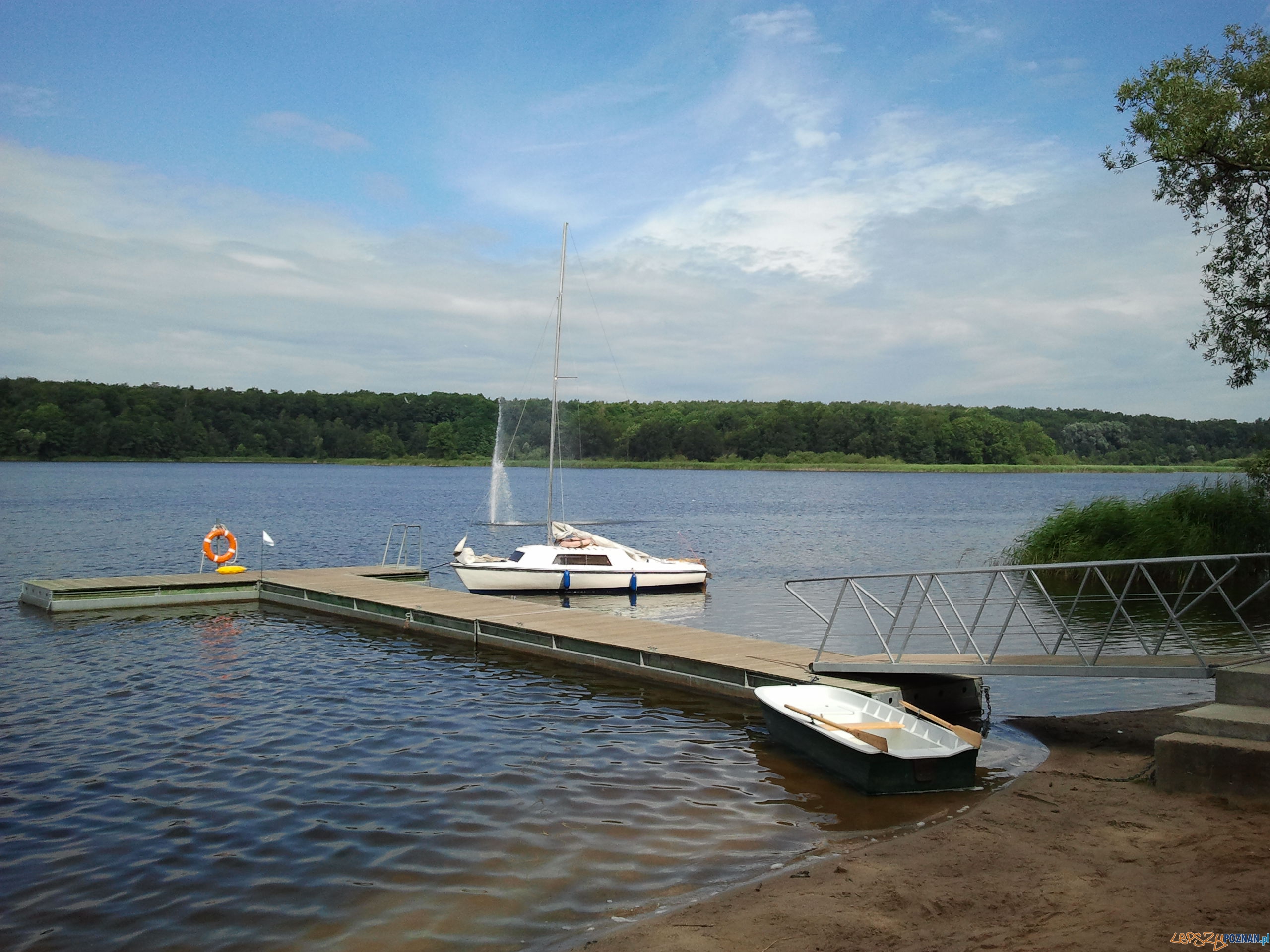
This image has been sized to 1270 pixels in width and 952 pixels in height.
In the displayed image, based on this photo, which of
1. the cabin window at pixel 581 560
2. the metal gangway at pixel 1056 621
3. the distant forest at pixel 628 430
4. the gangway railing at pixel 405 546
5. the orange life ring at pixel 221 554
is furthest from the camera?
the distant forest at pixel 628 430

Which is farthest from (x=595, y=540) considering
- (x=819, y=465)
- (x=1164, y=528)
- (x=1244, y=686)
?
(x=819, y=465)

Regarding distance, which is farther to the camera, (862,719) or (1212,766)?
(862,719)

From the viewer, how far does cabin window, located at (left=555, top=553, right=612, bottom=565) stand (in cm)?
2717

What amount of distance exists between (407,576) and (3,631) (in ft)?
33.1

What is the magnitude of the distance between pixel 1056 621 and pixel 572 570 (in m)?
12.6

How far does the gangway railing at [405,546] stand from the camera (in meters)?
28.5

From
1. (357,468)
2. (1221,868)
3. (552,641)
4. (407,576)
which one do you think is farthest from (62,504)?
(357,468)

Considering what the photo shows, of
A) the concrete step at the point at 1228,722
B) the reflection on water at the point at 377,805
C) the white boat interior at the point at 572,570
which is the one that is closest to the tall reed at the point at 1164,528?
the white boat interior at the point at 572,570

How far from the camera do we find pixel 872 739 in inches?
376

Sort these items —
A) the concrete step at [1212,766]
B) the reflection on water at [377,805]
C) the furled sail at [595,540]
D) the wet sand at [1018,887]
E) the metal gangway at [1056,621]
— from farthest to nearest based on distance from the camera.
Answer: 1. the furled sail at [595,540]
2. the metal gangway at [1056,621]
3. the concrete step at [1212,766]
4. the reflection on water at [377,805]
5. the wet sand at [1018,887]

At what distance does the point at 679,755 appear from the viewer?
1111 cm

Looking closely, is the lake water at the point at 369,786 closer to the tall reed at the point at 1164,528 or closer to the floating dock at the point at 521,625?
the floating dock at the point at 521,625

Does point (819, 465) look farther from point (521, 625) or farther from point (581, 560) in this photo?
point (521, 625)

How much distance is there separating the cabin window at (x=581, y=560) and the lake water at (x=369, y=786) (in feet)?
9.32
